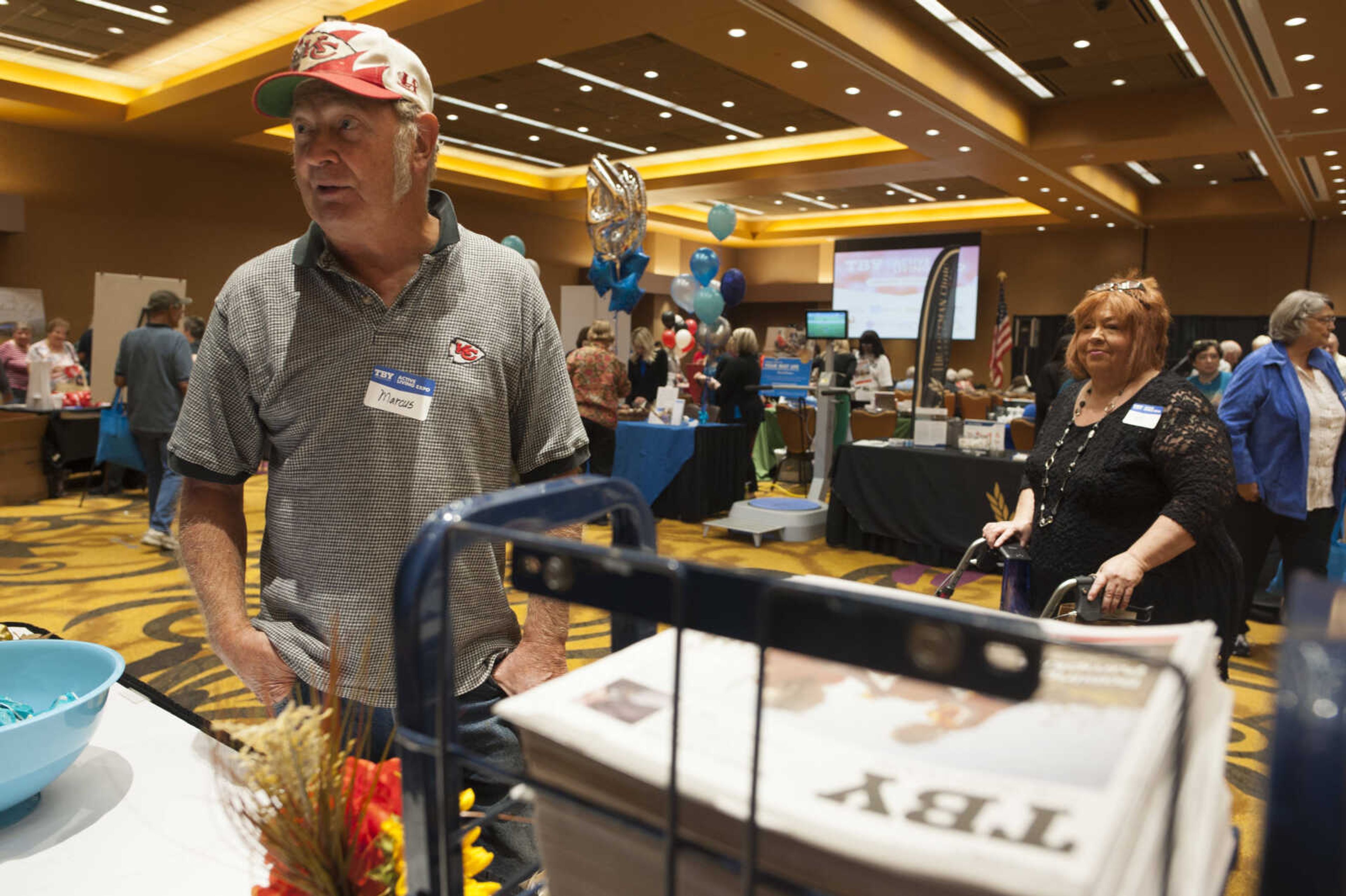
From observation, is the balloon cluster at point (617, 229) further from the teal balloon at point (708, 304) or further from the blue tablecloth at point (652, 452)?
the teal balloon at point (708, 304)

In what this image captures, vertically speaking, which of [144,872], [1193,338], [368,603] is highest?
[1193,338]

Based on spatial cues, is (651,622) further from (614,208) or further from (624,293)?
(624,293)

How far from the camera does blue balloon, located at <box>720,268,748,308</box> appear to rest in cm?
920

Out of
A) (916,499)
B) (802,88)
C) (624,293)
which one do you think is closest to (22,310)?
(624,293)

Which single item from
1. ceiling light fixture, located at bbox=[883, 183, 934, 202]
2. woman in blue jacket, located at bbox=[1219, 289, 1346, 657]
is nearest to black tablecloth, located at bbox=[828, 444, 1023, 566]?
woman in blue jacket, located at bbox=[1219, 289, 1346, 657]

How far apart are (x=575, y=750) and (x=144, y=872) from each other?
0.61 m

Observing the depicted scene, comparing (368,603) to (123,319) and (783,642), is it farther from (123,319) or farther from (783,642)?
(123,319)

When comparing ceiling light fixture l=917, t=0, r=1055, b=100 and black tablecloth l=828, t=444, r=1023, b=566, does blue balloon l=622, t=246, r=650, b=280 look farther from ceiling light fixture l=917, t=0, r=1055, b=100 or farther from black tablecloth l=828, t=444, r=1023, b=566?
ceiling light fixture l=917, t=0, r=1055, b=100

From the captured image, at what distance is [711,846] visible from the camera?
1.09 feet

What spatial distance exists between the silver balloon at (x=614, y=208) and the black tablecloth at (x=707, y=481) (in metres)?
1.61

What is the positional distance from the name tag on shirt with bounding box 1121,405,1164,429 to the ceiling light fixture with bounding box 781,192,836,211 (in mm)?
11976

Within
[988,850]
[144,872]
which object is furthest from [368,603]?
[988,850]

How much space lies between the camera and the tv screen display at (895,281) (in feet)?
51.1

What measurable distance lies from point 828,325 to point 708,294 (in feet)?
6.03
